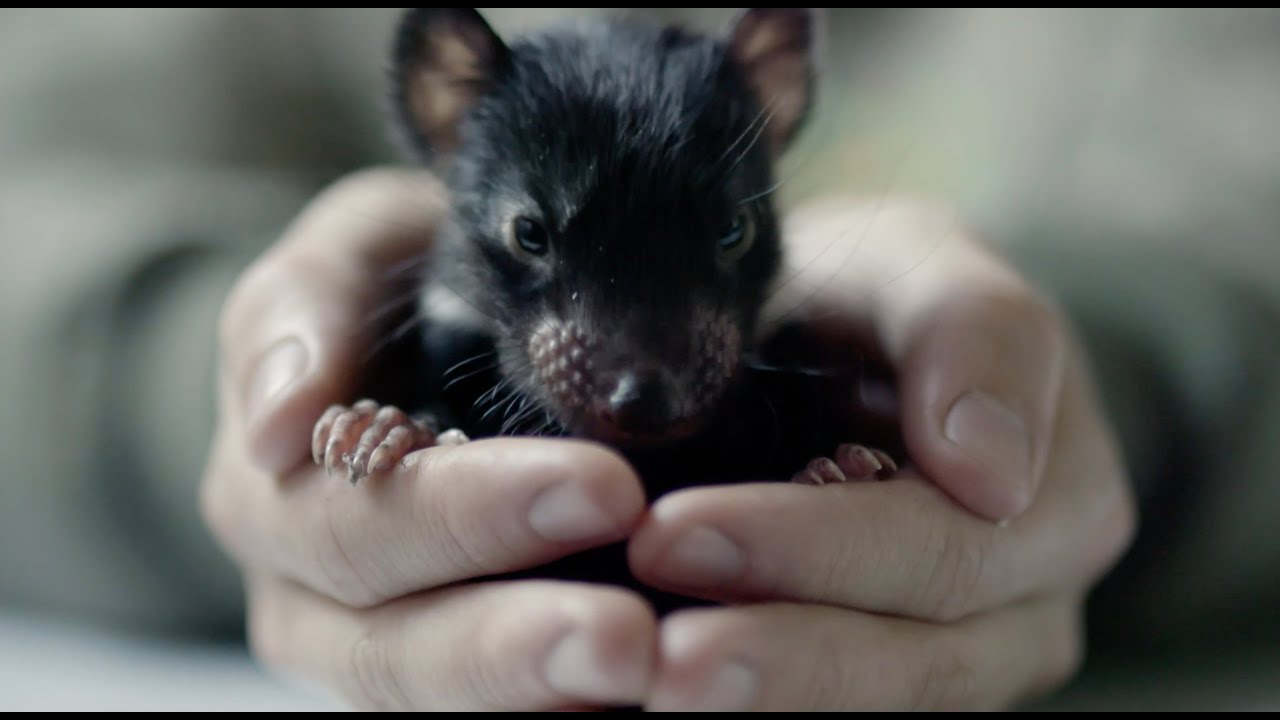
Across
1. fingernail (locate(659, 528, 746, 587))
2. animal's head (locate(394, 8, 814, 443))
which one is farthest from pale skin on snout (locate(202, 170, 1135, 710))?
animal's head (locate(394, 8, 814, 443))

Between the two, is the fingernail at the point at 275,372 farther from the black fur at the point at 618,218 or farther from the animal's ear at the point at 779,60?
the animal's ear at the point at 779,60

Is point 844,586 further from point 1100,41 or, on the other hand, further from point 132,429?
point 1100,41

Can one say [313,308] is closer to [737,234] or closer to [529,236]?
[529,236]

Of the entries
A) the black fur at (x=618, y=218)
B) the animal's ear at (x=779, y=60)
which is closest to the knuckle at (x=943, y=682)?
the black fur at (x=618, y=218)

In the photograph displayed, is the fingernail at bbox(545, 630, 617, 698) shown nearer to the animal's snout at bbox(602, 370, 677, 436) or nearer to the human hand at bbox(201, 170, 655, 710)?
the human hand at bbox(201, 170, 655, 710)

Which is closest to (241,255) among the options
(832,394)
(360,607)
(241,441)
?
(241,441)

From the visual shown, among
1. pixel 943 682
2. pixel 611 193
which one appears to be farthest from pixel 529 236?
pixel 943 682
